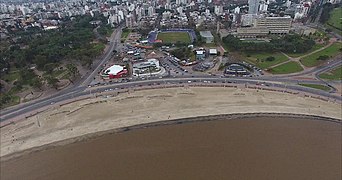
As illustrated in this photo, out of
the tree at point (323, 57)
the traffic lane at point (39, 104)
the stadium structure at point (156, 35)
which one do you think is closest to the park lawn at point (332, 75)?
the tree at point (323, 57)

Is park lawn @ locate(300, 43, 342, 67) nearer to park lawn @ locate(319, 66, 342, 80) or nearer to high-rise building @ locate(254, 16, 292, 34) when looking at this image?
park lawn @ locate(319, 66, 342, 80)

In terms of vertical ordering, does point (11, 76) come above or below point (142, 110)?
below

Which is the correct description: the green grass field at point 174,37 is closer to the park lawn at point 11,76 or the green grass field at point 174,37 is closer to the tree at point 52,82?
the tree at point 52,82

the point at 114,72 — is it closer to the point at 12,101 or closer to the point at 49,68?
the point at 49,68

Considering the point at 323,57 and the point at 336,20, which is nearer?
the point at 323,57

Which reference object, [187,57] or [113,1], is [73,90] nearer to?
[187,57]

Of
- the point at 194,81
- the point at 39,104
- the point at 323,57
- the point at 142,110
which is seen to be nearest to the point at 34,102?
the point at 39,104
